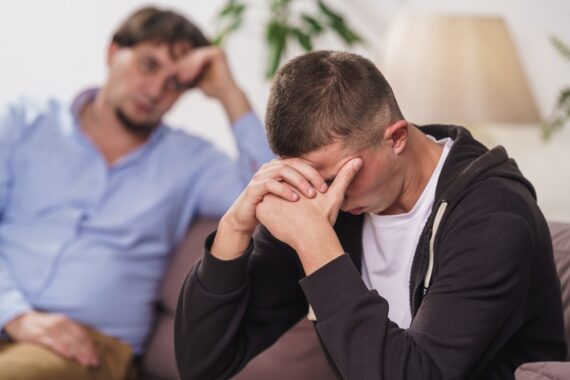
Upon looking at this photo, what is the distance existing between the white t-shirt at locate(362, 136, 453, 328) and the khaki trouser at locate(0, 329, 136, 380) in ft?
2.48

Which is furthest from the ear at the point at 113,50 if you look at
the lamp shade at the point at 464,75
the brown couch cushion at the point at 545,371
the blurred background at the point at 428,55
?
the brown couch cushion at the point at 545,371

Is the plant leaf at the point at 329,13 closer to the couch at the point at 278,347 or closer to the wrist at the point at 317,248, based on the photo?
the couch at the point at 278,347

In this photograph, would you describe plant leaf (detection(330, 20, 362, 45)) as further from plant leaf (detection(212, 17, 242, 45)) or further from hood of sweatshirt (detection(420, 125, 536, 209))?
hood of sweatshirt (detection(420, 125, 536, 209))

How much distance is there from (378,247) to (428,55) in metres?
1.28

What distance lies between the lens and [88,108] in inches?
84.4

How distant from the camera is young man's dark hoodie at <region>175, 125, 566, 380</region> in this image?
3.40 ft

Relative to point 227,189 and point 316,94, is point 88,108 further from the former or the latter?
point 316,94

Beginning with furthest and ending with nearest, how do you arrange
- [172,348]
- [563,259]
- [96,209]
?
[96,209], [172,348], [563,259]

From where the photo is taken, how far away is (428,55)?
2434 millimetres

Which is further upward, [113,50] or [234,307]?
[113,50]

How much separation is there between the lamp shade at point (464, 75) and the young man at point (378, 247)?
3.58 ft

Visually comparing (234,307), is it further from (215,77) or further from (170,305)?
(215,77)

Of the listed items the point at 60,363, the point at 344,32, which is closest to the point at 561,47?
the point at 344,32

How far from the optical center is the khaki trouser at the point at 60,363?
160cm
